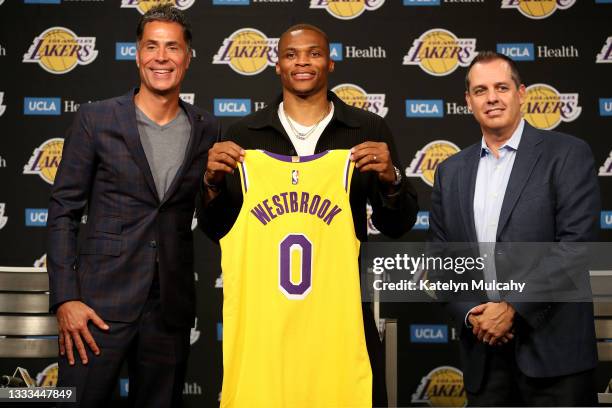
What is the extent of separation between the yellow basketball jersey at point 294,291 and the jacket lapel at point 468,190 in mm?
489

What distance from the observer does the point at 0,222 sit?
3855mm

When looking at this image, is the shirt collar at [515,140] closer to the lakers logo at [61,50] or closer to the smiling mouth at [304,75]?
the smiling mouth at [304,75]

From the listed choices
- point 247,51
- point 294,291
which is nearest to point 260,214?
point 294,291

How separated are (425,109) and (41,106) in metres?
2.54

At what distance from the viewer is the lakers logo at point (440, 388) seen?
381cm

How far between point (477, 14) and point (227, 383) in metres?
3.05

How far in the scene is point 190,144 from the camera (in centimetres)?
223

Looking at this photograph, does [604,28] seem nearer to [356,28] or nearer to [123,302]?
[356,28]

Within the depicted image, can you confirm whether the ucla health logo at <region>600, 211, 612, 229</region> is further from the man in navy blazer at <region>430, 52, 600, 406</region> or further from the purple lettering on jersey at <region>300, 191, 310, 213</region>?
the purple lettering on jersey at <region>300, 191, 310, 213</region>

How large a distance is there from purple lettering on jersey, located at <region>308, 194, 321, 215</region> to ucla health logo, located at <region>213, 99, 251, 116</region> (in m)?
2.01

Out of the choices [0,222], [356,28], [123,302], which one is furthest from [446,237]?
[0,222]

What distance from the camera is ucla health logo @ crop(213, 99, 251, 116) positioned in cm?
393

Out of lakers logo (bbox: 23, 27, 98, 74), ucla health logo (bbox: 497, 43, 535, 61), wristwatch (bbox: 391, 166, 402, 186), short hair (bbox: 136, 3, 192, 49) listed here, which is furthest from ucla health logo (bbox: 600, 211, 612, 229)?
lakers logo (bbox: 23, 27, 98, 74)
